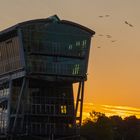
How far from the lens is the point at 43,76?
624 feet

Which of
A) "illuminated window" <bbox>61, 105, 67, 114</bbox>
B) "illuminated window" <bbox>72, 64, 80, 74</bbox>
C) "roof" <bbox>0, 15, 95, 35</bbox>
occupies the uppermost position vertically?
"roof" <bbox>0, 15, 95, 35</bbox>

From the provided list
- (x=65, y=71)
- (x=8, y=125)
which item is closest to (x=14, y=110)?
(x=8, y=125)

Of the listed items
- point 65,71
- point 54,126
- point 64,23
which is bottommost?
point 54,126

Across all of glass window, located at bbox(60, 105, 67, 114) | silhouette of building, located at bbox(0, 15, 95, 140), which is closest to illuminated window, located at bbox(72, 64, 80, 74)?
silhouette of building, located at bbox(0, 15, 95, 140)

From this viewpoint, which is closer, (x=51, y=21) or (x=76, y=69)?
(x=51, y=21)

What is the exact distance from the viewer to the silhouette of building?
622ft

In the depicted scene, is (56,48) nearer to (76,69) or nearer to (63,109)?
(76,69)

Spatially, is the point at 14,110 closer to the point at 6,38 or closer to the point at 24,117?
the point at 24,117

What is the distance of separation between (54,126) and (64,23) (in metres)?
25.3

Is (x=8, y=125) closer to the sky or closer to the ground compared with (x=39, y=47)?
closer to the ground

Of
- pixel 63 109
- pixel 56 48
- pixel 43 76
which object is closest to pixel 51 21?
pixel 56 48

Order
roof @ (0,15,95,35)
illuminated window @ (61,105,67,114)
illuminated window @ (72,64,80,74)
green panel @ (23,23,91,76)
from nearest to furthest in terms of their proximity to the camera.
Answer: roof @ (0,15,95,35) → green panel @ (23,23,91,76) → illuminated window @ (72,64,80,74) → illuminated window @ (61,105,67,114)

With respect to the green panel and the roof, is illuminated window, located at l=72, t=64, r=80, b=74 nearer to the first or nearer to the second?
the green panel

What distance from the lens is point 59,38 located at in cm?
19325
